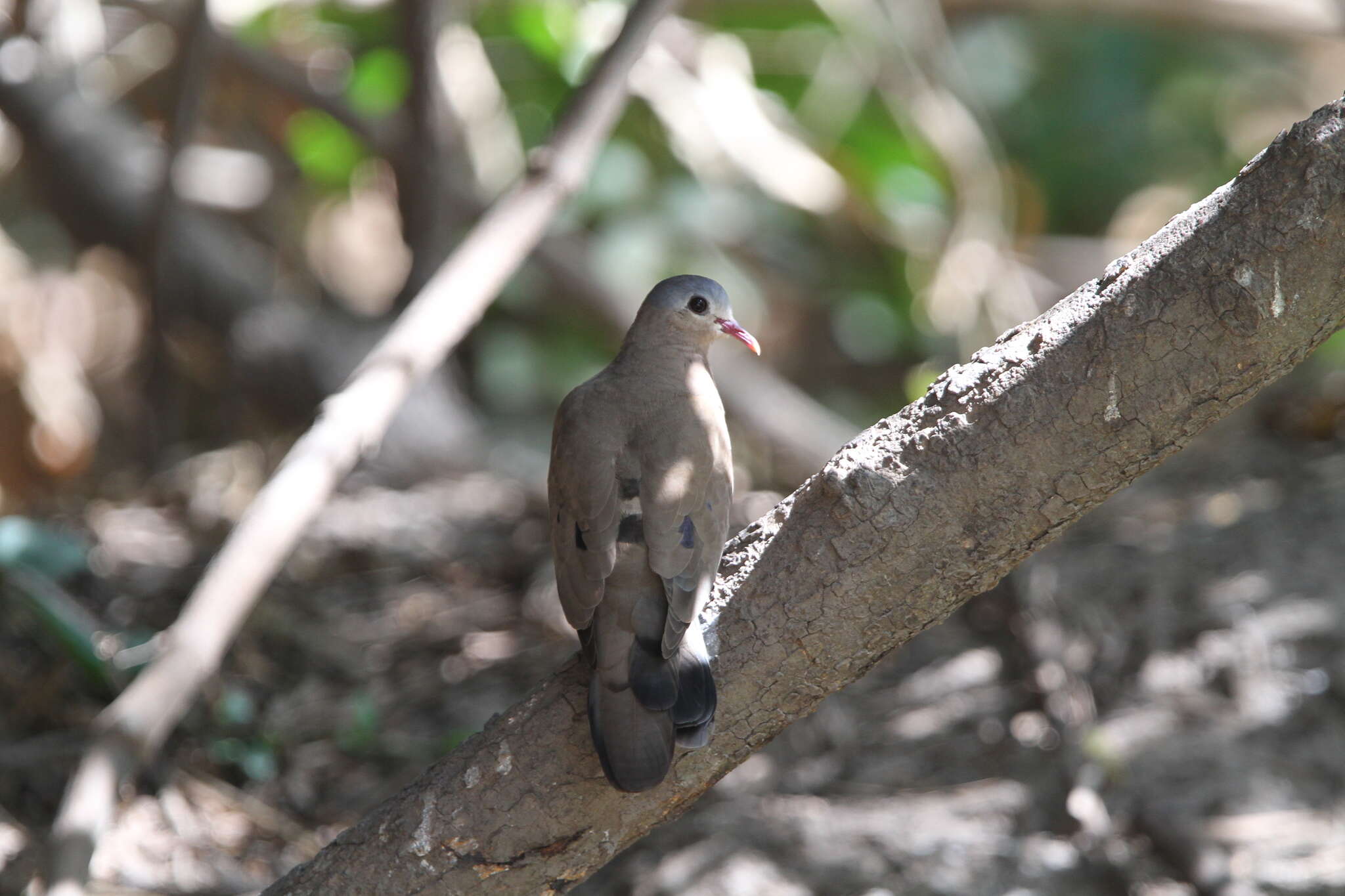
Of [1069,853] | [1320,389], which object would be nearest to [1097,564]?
[1069,853]

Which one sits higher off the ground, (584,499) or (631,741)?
(584,499)

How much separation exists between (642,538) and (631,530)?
0.13ft

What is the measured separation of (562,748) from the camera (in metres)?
1.80

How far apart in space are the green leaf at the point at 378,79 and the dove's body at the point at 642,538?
2.63 metres

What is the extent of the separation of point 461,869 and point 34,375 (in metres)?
4.18

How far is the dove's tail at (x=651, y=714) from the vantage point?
66.5 inches

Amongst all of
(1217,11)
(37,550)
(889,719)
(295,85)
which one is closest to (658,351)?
(889,719)

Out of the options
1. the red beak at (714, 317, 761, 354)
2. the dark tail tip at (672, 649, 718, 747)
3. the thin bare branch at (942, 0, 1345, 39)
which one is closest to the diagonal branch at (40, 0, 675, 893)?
the red beak at (714, 317, 761, 354)

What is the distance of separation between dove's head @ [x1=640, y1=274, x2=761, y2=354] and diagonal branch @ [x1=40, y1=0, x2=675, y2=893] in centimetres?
36

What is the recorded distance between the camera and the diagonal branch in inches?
67.5

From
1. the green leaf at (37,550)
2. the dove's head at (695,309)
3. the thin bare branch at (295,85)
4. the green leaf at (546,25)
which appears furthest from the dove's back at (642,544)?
the thin bare branch at (295,85)

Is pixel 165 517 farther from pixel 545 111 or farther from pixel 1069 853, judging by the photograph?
pixel 1069 853

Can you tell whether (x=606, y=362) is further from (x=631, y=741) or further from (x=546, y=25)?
(x=631, y=741)

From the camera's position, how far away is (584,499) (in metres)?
2.08
